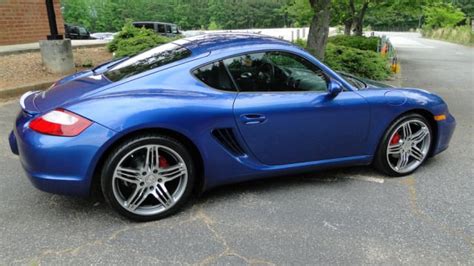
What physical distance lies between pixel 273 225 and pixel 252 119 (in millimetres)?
823

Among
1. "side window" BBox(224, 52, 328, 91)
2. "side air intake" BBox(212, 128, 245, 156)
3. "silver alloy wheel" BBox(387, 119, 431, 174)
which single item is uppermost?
"side window" BBox(224, 52, 328, 91)

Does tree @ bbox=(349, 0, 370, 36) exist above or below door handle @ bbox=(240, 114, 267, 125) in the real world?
above

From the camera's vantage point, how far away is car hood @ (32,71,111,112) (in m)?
2.99

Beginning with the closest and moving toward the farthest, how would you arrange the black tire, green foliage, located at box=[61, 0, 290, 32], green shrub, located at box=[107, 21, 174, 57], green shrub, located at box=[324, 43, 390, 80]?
the black tire
green shrub, located at box=[324, 43, 390, 80]
green shrub, located at box=[107, 21, 174, 57]
green foliage, located at box=[61, 0, 290, 32]

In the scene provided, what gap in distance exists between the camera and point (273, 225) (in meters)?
3.02

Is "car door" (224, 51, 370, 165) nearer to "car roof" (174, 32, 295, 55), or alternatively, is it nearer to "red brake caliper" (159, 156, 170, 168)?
"car roof" (174, 32, 295, 55)

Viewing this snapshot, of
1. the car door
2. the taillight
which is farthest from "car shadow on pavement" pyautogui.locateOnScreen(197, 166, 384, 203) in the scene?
the taillight

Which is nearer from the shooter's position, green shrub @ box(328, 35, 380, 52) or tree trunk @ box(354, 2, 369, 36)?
green shrub @ box(328, 35, 380, 52)

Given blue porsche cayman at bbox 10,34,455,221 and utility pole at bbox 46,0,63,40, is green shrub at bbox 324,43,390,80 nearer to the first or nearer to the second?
utility pole at bbox 46,0,63,40

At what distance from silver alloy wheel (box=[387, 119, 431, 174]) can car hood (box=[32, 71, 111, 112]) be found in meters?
2.64

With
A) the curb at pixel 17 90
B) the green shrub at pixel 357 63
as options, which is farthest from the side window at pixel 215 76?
the green shrub at pixel 357 63

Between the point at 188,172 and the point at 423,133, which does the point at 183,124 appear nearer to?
the point at 188,172

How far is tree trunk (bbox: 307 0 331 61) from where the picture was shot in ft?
27.1

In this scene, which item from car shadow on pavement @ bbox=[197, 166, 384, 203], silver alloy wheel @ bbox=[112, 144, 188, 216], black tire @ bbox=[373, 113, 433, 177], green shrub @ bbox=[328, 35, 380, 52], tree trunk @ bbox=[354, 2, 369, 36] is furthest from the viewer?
tree trunk @ bbox=[354, 2, 369, 36]
